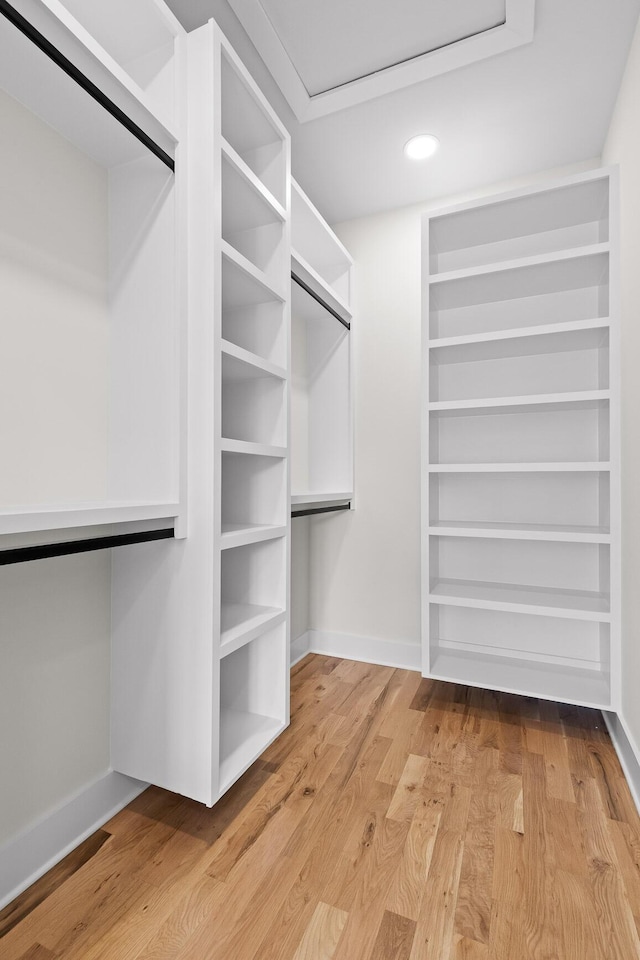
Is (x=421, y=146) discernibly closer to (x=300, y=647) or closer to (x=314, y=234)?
(x=314, y=234)

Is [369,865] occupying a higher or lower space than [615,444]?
lower

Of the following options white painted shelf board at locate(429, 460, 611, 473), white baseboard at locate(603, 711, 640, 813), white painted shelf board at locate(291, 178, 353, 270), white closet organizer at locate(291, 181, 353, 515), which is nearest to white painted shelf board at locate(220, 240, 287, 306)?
white painted shelf board at locate(291, 178, 353, 270)

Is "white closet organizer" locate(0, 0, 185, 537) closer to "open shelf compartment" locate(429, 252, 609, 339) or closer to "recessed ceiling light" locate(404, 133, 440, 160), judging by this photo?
"recessed ceiling light" locate(404, 133, 440, 160)

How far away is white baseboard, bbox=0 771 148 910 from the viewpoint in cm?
109

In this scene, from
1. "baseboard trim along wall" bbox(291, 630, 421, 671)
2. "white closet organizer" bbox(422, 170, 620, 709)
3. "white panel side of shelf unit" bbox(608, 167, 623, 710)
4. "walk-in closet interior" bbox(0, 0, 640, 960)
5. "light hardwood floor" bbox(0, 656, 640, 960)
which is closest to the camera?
"light hardwood floor" bbox(0, 656, 640, 960)

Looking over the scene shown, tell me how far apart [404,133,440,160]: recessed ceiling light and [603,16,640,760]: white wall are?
0.69 metres

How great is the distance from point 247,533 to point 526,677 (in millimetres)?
1342

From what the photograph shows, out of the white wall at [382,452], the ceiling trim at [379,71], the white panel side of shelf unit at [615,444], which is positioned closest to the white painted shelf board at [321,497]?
the white wall at [382,452]

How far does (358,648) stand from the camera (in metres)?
2.58

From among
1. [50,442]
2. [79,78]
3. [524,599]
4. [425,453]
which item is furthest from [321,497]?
[79,78]

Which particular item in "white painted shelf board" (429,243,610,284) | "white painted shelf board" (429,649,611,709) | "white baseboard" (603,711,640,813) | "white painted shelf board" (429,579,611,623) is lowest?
"white baseboard" (603,711,640,813)

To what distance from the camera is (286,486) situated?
62.9 inches

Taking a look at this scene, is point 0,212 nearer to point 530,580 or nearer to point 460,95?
point 460,95

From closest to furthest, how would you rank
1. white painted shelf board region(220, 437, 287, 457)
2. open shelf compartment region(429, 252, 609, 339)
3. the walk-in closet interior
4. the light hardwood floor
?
the light hardwood floor
the walk-in closet interior
white painted shelf board region(220, 437, 287, 457)
open shelf compartment region(429, 252, 609, 339)
